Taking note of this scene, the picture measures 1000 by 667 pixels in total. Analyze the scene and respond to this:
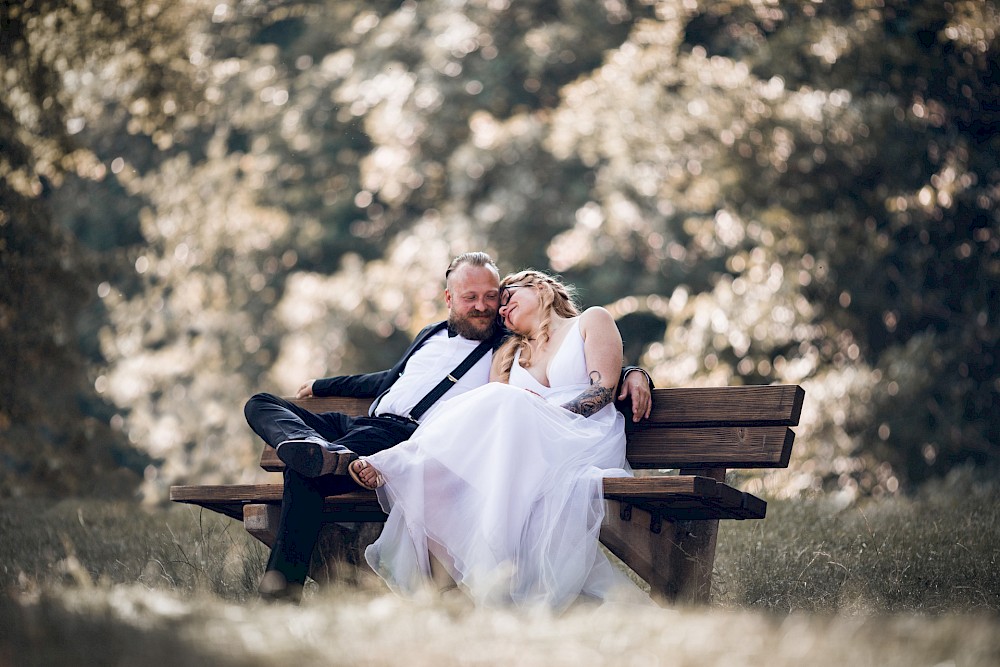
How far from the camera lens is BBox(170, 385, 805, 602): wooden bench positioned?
5.00m

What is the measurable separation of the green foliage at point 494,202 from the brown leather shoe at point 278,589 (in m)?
4.97

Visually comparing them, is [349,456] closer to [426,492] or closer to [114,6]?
[426,492]

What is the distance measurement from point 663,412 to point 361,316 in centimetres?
1324

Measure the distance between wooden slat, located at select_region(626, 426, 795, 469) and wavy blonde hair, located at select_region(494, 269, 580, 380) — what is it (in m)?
0.67

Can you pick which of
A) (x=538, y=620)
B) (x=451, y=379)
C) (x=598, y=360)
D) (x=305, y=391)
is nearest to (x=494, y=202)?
(x=305, y=391)

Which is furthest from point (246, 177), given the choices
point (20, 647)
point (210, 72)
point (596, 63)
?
point (20, 647)

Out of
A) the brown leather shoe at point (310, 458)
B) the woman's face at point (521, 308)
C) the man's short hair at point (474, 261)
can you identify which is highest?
the man's short hair at point (474, 261)

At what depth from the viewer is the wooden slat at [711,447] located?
5.22 meters

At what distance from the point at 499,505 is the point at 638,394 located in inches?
39.1

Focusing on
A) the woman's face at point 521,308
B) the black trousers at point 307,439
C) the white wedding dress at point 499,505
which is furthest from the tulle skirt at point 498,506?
the woman's face at point 521,308

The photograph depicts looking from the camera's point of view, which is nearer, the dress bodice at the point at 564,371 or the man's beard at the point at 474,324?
the dress bodice at the point at 564,371

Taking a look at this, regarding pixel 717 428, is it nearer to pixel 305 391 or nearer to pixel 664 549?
pixel 664 549

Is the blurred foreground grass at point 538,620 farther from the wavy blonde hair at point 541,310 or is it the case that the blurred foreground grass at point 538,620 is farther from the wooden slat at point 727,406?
the wavy blonde hair at point 541,310

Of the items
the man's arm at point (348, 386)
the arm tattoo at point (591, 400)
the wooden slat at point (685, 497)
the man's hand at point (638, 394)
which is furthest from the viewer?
the man's arm at point (348, 386)
